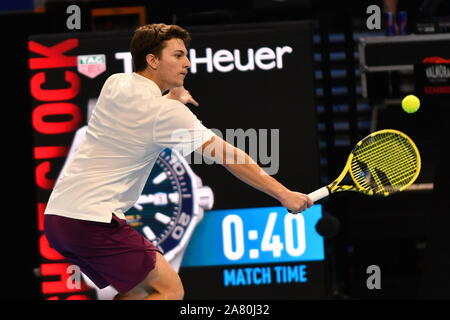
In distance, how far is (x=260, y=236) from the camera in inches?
257

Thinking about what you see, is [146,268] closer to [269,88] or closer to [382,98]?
[269,88]

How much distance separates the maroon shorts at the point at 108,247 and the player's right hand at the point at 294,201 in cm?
64

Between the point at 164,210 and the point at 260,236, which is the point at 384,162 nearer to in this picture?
the point at 260,236

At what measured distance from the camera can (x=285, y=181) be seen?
21.4 ft

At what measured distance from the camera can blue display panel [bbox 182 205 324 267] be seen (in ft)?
21.4

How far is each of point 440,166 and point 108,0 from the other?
9.04ft

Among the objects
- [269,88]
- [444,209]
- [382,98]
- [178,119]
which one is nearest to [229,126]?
[269,88]

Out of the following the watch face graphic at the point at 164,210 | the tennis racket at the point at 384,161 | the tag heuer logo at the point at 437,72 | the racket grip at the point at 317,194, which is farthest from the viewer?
the watch face graphic at the point at 164,210

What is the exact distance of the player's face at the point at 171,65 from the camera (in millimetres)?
4680

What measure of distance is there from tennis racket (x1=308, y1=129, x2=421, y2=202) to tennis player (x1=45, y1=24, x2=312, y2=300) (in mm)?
642
